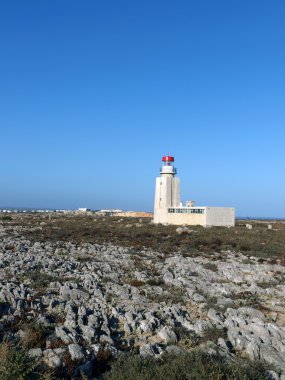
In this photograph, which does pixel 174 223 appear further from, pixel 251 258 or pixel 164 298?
pixel 164 298

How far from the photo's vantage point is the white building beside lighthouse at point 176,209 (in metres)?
59.0

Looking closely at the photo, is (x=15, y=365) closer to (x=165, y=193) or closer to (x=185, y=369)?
(x=185, y=369)

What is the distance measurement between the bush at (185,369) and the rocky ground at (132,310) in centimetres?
59

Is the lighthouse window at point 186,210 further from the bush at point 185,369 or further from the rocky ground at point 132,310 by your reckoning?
the bush at point 185,369

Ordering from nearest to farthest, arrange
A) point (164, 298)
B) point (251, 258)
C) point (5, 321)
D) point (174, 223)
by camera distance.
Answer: point (5, 321) < point (164, 298) < point (251, 258) < point (174, 223)

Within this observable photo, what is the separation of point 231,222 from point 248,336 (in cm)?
5186

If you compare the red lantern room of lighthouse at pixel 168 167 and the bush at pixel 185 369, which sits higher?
the red lantern room of lighthouse at pixel 168 167

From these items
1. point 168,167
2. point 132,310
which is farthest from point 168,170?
point 132,310

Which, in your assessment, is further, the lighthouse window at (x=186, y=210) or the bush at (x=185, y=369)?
the lighthouse window at (x=186, y=210)

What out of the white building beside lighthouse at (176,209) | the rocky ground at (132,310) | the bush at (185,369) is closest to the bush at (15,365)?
the rocky ground at (132,310)

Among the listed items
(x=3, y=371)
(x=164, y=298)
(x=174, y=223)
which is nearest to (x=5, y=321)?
(x=3, y=371)

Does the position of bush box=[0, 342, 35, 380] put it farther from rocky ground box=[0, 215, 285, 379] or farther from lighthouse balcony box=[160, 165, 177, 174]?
lighthouse balcony box=[160, 165, 177, 174]

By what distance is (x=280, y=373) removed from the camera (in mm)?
9602

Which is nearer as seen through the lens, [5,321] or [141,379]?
[141,379]
